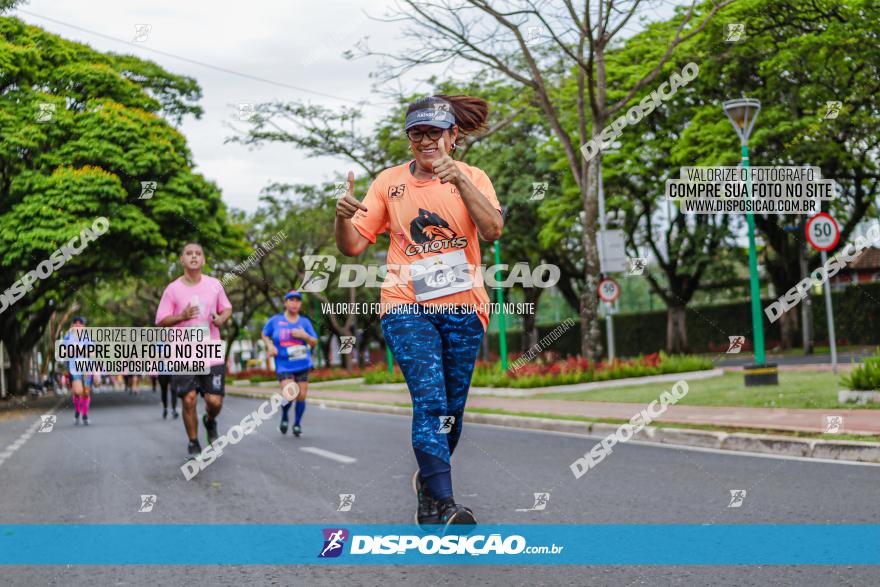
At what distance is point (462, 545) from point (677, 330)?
108 feet

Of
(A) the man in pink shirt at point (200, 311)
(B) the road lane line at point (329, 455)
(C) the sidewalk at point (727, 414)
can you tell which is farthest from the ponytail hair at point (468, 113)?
(C) the sidewalk at point (727, 414)

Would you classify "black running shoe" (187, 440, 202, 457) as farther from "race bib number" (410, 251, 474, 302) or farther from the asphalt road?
"race bib number" (410, 251, 474, 302)

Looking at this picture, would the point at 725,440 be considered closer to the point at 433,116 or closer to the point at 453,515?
the point at 453,515

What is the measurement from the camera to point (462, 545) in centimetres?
499

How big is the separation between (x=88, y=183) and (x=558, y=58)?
14067 millimetres

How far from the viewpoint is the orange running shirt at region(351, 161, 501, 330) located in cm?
426

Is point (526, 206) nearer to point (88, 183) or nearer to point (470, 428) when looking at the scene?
point (88, 183)

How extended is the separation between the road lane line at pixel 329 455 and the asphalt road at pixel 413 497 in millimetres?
100

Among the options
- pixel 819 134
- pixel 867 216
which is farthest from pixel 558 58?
pixel 867 216

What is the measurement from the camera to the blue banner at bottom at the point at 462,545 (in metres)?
4.59

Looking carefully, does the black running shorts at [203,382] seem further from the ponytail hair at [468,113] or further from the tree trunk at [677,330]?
the tree trunk at [677,330]

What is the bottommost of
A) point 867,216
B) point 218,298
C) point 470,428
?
point 470,428

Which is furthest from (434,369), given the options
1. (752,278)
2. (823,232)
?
(752,278)

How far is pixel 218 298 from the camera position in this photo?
8641 mm
